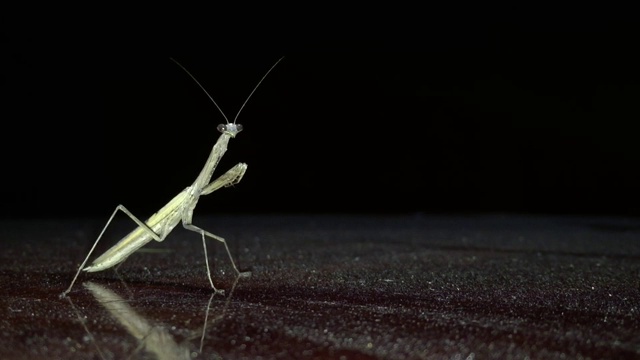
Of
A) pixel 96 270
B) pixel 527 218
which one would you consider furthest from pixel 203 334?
pixel 527 218

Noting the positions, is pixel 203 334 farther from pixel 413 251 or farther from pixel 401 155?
pixel 401 155

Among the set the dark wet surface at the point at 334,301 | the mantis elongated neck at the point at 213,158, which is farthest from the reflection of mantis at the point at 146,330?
the mantis elongated neck at the point at 213,158

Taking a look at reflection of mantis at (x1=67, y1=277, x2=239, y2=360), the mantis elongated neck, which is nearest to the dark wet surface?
reflection of mantis at (x1=67, y1=277, x2=239, y2=360)

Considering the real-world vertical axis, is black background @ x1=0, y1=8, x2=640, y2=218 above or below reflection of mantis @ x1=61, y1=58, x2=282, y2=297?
above

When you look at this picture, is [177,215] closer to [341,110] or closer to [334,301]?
[334,301]

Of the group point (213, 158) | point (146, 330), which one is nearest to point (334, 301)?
point (146, 330)

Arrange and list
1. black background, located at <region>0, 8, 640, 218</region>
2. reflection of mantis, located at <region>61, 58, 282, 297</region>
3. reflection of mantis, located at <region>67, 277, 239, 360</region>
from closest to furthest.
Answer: reflection of mantis, located at <region>67, 277, 239, 360</region>
reflection of mantis, located at <region>61, 58, 282, 297</region>
black background, located at <region>0, 8, 640, 218</region>

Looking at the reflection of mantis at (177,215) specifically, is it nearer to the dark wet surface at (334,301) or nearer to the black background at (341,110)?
the dark wet surface at (334,301)

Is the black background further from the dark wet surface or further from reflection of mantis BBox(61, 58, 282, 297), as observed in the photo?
reflection of mantis BBox(61, 58, 282, 297)
